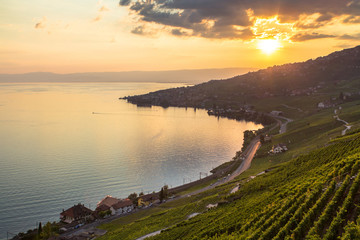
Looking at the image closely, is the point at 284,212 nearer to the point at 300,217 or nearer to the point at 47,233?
the point at 300,217

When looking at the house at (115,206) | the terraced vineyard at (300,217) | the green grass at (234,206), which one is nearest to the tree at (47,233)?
the green grass at (234,206)

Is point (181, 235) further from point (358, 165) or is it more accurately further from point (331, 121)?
point (331, 121)

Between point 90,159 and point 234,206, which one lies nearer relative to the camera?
point 234,206

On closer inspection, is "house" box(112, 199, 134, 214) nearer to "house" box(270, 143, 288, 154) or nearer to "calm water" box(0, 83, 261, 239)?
"calm water" box(0, 83, 261, 239)

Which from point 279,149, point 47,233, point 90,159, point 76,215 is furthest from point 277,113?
point 47,233

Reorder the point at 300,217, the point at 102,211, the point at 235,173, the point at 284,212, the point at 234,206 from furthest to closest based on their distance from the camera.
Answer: the point at 235,173 → the point at 102,211 → the point at 234,206 → the point at 284,212 → the point at 300,217

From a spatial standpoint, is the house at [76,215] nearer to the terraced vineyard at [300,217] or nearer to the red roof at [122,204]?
the red roof at [122,204]
